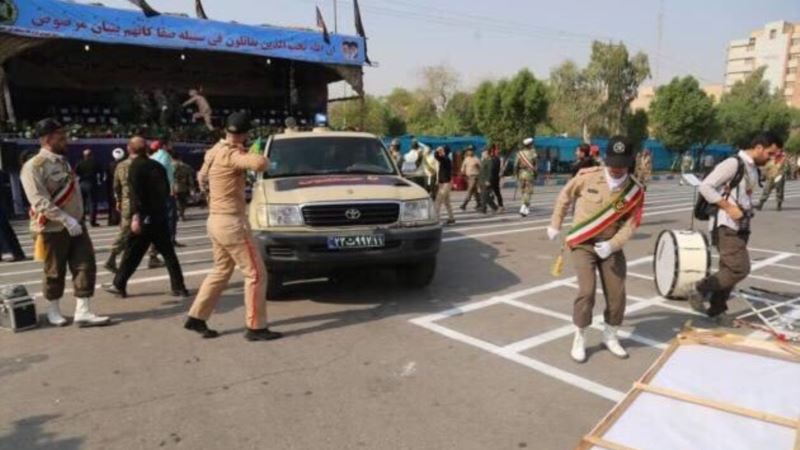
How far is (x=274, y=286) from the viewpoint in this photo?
6.30 meters

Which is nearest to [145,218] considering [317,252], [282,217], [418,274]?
[282,217]

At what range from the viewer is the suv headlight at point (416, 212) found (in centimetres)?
612

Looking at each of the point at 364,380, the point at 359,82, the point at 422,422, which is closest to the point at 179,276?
the point at 364,380

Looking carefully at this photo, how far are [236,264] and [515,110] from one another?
3544cm

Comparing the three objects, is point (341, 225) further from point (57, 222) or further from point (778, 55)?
point (778, 55)

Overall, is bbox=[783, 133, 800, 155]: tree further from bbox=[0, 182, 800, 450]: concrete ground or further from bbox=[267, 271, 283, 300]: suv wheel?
bbox=[267, 271, 283, 300]: suv wheel

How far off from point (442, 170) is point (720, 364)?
10647 mm

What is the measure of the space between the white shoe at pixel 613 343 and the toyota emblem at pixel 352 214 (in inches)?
99.5

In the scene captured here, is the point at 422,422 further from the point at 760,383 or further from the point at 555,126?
the point at 555,126

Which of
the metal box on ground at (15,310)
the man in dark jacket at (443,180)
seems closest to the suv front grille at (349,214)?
the metal box on ground at (15,310)

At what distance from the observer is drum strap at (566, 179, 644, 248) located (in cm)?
465

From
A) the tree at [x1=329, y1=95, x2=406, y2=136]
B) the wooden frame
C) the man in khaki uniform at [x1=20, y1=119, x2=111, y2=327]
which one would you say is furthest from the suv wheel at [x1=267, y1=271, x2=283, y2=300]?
the tree at [x1=329, y1=95, x2=406, y2=136]

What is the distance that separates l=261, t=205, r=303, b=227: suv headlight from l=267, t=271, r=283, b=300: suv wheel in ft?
2.05

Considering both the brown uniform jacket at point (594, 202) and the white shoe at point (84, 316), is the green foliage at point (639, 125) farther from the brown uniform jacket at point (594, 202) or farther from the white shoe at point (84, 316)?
the white shoe at point (84, 316)
